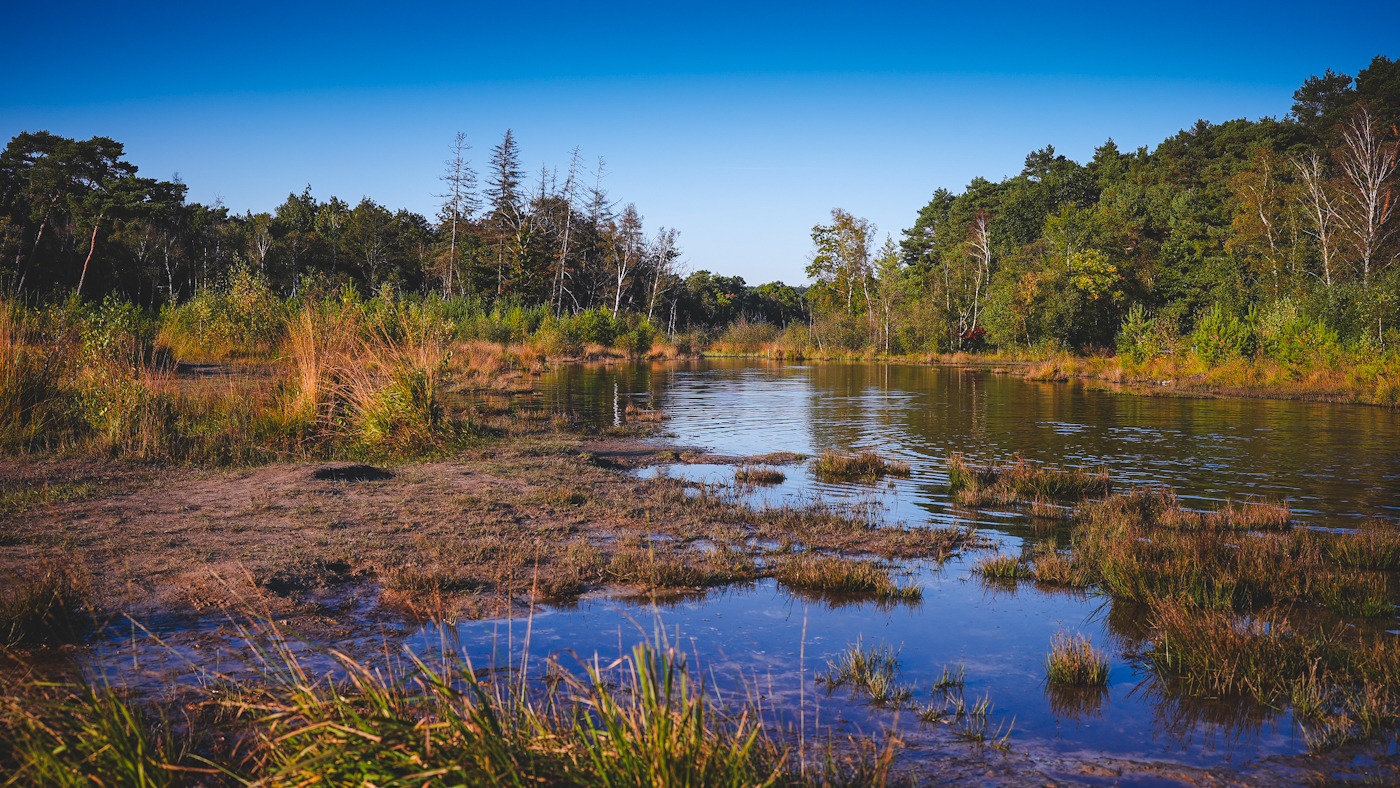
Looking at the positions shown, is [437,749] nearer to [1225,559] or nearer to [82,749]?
[82,749]

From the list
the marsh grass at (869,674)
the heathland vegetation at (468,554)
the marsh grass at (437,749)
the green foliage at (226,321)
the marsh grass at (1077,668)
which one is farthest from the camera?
the green foliage at (226,321)

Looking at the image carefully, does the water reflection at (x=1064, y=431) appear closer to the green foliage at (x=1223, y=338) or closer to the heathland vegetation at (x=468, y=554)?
the heathland vegetation at (x=468, y=554)

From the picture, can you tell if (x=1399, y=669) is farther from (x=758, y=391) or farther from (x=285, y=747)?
(x=758, y=391)

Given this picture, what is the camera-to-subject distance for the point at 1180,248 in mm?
46531

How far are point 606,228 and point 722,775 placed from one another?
197 feet

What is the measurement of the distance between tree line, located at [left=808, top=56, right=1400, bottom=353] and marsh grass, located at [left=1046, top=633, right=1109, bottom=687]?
26.6 metres

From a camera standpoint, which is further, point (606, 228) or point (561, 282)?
point (606, 228)

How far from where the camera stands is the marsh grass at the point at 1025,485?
9516mm

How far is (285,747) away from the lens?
2656 mm

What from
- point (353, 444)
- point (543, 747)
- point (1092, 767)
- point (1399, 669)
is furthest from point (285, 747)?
point (353, 444)

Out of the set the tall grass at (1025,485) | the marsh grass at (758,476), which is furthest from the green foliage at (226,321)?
the tall grass at (1025,485)

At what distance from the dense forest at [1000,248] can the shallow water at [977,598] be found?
532 inches

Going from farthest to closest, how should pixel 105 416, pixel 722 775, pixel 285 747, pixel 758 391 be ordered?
pixel 758 391, pixel 105 416, pixel 285 747, pixel 722 775

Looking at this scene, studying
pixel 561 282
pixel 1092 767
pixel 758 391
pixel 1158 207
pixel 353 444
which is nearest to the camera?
pixel 1092 767
